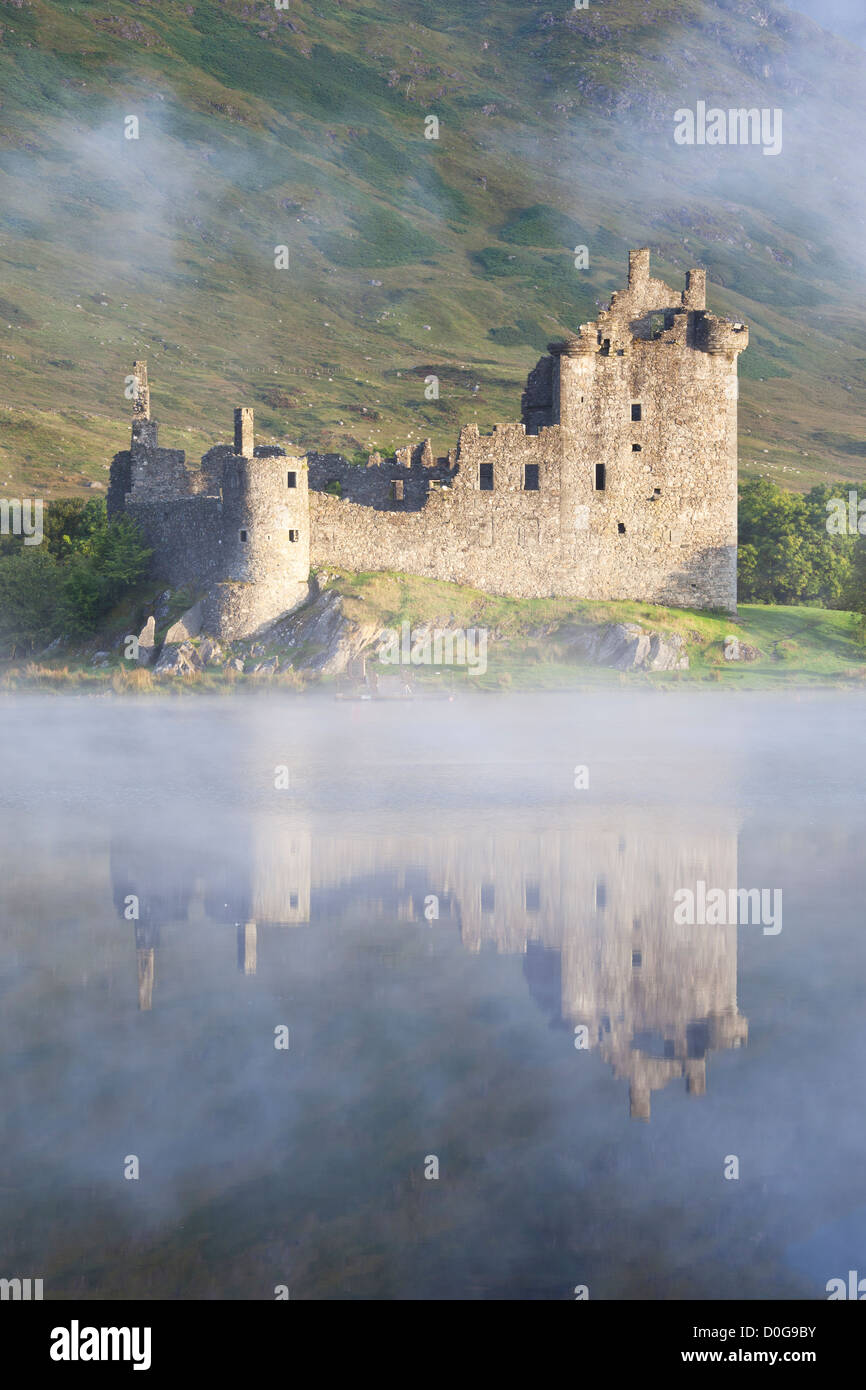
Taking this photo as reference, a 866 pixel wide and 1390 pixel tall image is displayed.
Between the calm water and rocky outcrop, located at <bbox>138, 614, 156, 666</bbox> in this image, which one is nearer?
the calm water

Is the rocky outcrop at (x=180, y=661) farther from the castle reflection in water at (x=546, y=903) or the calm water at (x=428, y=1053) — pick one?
the castle reflection in water at (x=546, y=903)

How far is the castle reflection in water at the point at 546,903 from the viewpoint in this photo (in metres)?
14.1

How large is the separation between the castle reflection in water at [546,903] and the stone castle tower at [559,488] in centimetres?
3390

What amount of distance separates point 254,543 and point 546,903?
38.9 m

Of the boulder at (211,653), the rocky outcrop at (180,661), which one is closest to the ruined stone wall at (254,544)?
the boulder at (211,653)

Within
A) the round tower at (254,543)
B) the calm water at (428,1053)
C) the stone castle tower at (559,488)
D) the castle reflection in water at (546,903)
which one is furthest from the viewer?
the stone castle tower at (559,488)

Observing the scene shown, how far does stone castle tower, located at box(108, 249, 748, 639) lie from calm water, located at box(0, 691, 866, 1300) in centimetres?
3239

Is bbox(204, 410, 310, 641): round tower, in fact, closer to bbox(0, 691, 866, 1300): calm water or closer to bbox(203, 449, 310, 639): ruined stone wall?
bbox(203, 449, 310, 639): ruined stone wall

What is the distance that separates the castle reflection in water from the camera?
14148mm

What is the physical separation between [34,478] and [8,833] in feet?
398

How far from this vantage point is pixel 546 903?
19344 mm

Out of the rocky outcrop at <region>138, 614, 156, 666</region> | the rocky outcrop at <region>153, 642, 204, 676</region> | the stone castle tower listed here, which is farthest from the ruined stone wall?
the rocky outcrop at <region>138, 614, 156, 666</region>

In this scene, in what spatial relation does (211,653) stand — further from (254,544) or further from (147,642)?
(254,544)

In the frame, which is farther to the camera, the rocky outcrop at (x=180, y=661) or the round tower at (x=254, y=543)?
the round tower at (x=254, y=543)
